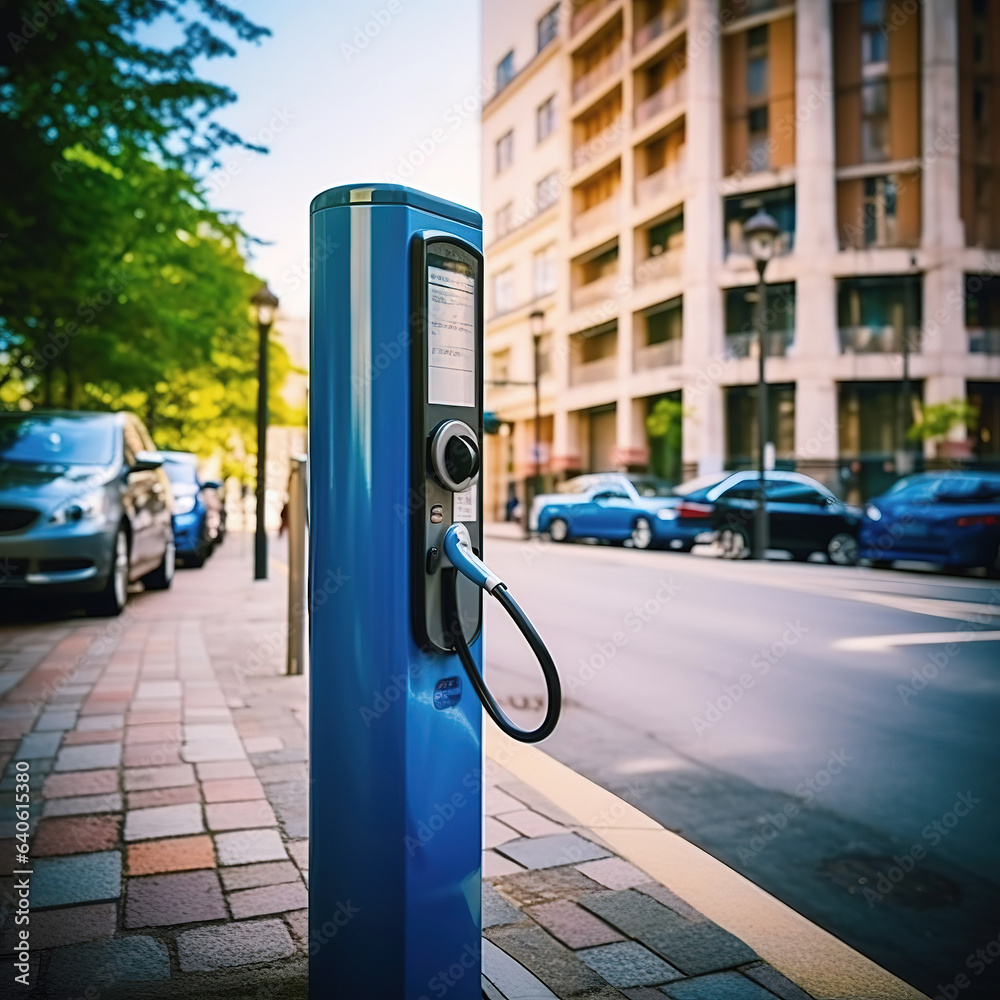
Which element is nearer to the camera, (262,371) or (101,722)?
(101,722)

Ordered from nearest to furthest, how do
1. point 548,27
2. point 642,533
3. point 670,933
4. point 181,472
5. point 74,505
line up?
point 670,933
point 74,505
point 181,472
point 642,533
point 548,27

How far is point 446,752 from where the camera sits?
2178 millimetres

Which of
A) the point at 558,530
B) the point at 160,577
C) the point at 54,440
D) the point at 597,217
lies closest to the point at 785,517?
the point at 558,530

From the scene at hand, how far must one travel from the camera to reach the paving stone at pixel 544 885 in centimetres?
291

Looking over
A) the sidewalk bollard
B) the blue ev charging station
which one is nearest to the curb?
the blue ev charging station

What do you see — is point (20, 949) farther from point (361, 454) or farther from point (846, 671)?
point (846, 671)

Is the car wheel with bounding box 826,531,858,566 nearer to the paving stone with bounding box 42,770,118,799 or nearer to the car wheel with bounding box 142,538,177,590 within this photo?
the car wheel with bounding box 142,538,177,590

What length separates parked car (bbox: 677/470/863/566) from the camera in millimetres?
17938

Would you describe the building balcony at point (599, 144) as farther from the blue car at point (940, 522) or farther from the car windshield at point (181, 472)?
the car windshield at point (181, 472)

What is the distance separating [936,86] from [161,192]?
26.0m

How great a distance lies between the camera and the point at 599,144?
1602 inches

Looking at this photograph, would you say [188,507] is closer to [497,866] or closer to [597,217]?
[497,866]

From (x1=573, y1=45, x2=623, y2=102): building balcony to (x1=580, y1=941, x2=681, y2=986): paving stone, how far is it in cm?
4028

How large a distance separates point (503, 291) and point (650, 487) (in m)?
30.3
